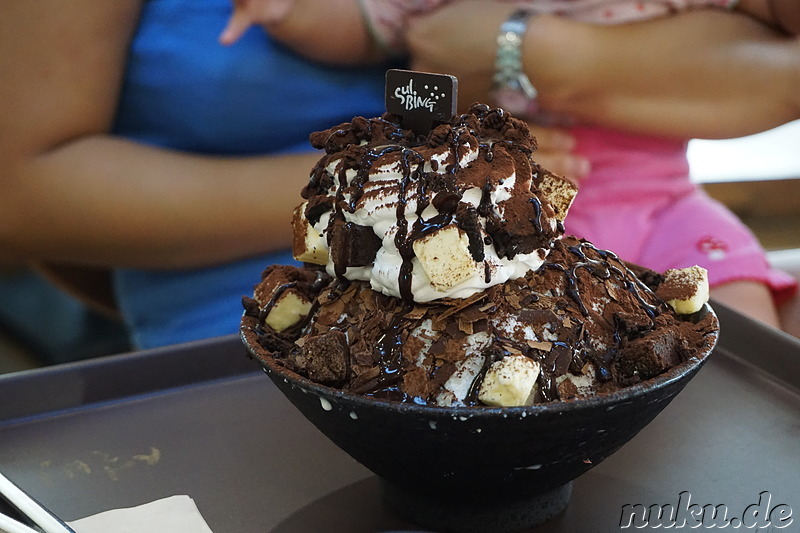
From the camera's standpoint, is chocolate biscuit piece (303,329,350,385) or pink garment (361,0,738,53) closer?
chocolate biscuit piece (303,329,350,385)

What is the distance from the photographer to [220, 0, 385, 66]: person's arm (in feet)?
5.98

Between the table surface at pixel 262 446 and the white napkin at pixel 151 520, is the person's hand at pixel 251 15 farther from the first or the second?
the white napkin at pixel 151 520

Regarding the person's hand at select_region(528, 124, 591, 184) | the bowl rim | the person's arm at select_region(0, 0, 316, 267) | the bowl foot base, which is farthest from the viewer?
the person's hand at select_region(528, 124, 591, 184)

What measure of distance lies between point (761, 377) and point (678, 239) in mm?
640

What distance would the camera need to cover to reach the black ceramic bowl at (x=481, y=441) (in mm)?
756

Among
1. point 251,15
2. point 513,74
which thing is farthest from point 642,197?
point 251,15

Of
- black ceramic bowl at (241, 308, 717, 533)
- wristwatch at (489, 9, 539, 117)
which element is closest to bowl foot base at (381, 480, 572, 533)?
black ceramic bowl at (241, 308, 717, 533)

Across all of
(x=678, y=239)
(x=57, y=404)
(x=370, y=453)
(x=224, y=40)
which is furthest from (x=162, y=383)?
(x=678, y=239)

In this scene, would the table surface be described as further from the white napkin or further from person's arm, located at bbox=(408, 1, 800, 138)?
person's arm, located at bbox=(408, 1, 800, 138)

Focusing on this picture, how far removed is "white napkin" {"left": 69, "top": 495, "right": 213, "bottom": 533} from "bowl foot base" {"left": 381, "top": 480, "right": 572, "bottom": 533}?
10.3 inches

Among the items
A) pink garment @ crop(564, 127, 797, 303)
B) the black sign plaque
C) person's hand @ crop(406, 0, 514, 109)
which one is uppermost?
the black sign plaque

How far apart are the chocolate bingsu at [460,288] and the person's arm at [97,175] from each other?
0.99m

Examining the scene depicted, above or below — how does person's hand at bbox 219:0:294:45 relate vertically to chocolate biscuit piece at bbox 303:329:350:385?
above

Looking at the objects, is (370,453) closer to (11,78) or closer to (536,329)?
(536,329)
